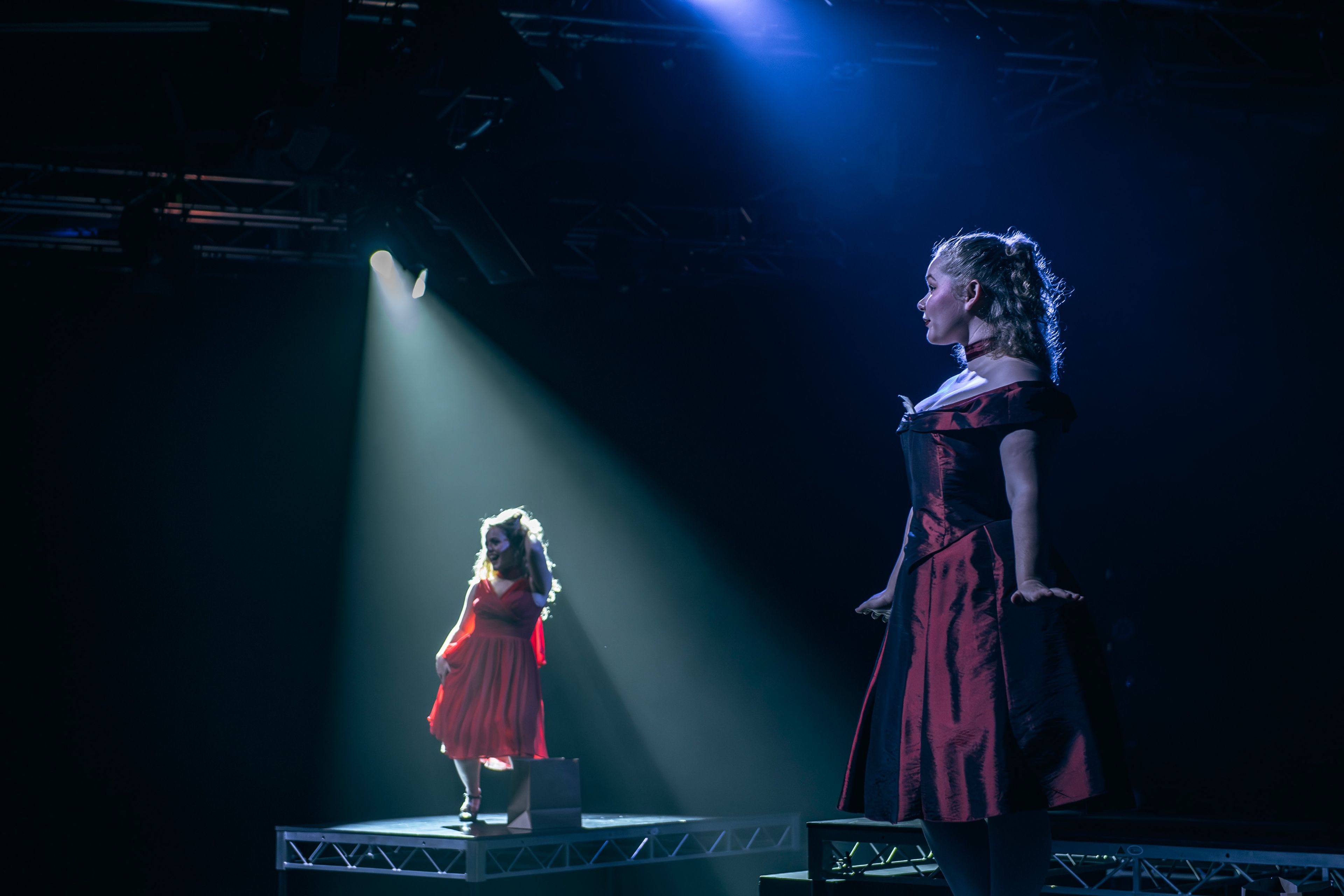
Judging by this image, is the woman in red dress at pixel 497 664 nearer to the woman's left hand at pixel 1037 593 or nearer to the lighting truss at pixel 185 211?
the lighting truss at pixel 185 211

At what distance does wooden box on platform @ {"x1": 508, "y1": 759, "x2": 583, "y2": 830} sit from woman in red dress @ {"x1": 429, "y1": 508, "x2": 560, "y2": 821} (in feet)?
0.41

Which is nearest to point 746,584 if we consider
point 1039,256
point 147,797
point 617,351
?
point 617,351

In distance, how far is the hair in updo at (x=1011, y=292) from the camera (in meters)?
1.91

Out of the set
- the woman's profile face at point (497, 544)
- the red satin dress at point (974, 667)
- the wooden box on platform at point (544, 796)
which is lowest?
the wooden box on platform at point (544, 796)

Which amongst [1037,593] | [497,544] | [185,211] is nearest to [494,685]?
[497,544]

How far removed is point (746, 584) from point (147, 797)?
3.86 m

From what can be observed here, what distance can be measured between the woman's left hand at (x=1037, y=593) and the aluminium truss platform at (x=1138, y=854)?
2046 mm

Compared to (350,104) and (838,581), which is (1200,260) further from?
(350,104)

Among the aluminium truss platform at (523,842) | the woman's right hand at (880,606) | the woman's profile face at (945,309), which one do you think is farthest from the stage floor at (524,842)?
the woman's profile face at (945,309)

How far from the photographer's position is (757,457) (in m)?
8.34

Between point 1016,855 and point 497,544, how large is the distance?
4.35 metres

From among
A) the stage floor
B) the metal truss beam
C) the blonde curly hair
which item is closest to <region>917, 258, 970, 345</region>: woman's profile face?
the metal truss beam

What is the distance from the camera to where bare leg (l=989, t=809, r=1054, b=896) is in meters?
1.75

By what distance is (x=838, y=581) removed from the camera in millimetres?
8289
